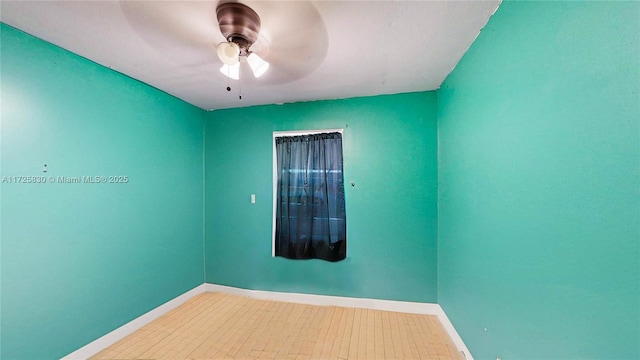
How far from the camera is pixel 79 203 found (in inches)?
68.1

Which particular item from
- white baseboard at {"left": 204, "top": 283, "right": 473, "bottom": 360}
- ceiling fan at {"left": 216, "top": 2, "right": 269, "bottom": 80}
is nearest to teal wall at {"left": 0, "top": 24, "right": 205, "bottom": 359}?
white baseboard at {"left": 204, "top": 283, "right": 473, "bottom": 360}

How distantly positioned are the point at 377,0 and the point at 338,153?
1.55 metres

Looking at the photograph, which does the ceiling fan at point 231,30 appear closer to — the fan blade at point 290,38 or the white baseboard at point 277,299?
the fan blade at point 290,38

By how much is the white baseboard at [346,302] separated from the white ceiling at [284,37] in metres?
2.37

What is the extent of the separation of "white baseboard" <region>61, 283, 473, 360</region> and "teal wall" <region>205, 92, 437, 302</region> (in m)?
0.07

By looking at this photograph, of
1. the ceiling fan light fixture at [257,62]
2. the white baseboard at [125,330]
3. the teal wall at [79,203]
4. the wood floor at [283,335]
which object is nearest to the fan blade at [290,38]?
the ceiling fan light fixture at [257,62]

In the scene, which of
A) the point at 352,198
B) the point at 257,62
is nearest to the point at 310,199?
the point at 352,198

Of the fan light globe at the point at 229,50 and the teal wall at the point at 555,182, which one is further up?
the fan light globe at the point at 229,50

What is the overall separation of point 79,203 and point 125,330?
1.23 metres

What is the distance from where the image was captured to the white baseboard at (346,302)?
7.75 feet

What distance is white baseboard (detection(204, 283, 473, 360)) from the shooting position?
2363 mm

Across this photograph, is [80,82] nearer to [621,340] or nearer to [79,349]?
[79,349]

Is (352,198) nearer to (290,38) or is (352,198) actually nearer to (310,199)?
(310,199)

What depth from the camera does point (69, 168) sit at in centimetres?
168
